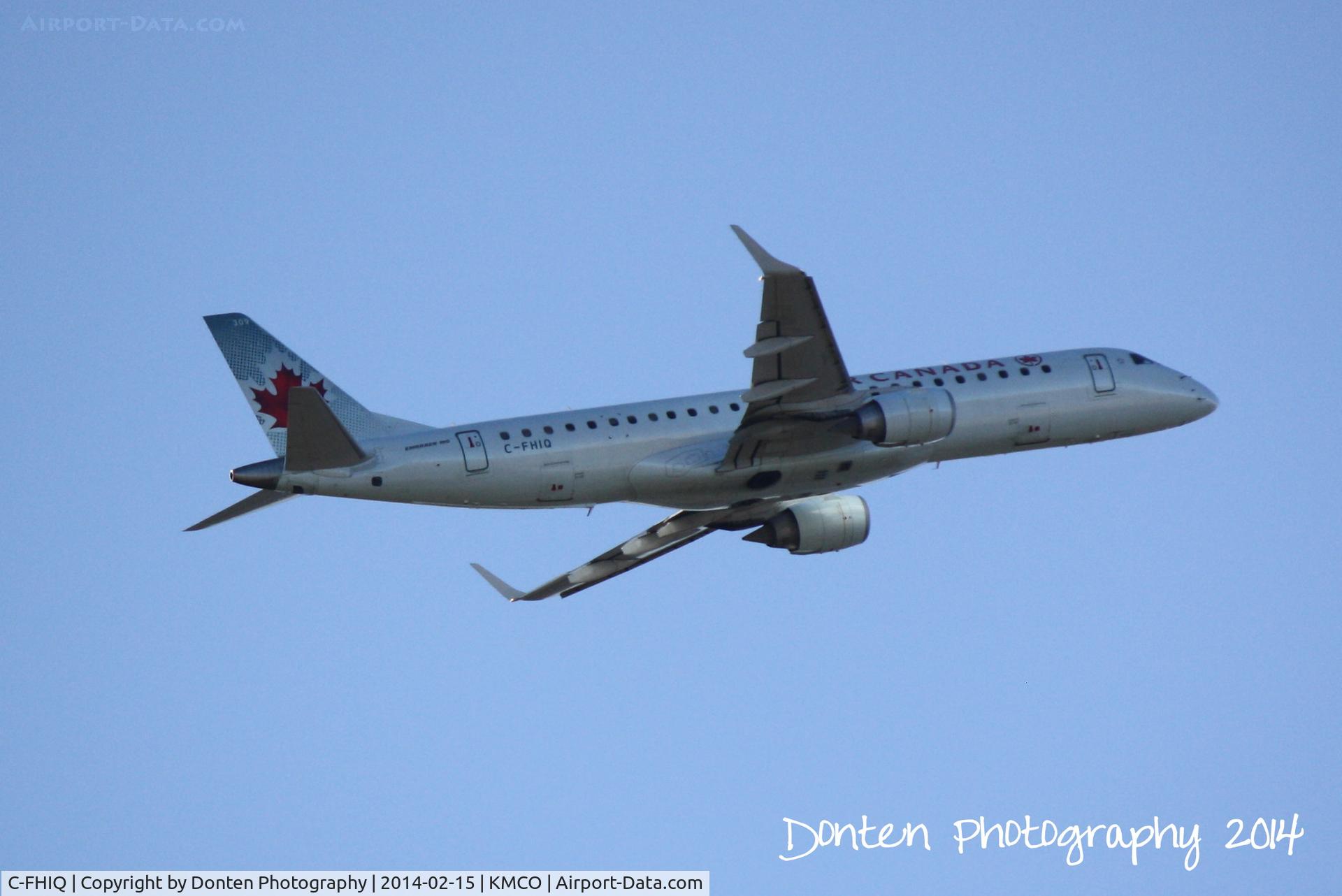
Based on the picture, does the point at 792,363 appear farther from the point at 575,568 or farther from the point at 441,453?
the point at 575,568

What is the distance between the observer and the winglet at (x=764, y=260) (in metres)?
44.7

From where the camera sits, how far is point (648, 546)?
2299 inches

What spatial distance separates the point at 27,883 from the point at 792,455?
21084mm

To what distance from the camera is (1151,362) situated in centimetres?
5872

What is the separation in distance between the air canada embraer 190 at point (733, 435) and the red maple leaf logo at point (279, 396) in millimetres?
40

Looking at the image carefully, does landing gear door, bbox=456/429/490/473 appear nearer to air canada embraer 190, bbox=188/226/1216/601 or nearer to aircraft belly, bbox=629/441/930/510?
air canada embraer 190, bbox=188/226/1216/601

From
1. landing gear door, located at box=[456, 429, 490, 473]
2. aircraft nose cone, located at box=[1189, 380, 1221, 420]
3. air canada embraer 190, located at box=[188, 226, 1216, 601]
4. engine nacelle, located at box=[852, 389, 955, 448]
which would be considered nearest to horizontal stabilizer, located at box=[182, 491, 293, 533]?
air canada embraer 190, located at box=[188, 226, 1216, 601]

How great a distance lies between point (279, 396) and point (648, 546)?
12.7 m

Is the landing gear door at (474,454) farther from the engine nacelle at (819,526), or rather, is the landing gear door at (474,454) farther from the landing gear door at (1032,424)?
the landing gear door at (1032,424)

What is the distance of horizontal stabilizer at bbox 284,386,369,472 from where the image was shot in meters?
46.2

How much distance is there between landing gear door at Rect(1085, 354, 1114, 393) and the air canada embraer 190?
45 mm

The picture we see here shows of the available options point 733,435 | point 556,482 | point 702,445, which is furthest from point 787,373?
point 556,482

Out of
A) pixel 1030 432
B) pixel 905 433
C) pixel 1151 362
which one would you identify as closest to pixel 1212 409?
pixel 1151 362

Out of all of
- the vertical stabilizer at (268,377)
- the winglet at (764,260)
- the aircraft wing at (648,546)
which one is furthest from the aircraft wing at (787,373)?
the vertical stabilizer at (268,377)
